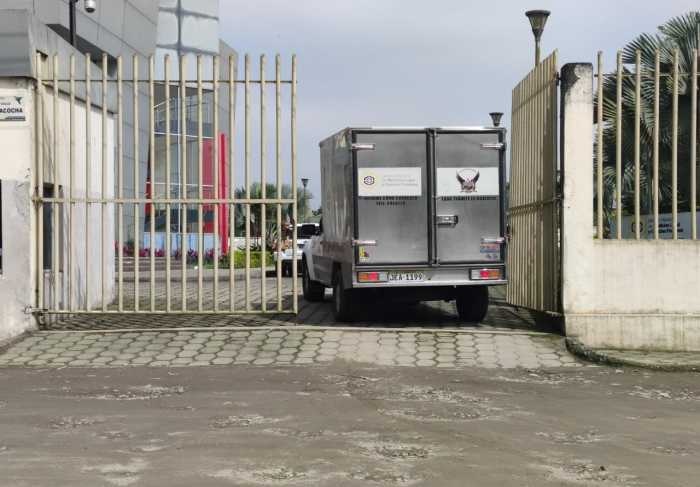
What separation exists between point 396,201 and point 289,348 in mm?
2722

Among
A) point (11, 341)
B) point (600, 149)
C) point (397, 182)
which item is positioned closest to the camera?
point (600, 149)

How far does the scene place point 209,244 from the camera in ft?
141

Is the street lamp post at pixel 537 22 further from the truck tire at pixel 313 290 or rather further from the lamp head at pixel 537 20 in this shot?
the truck tire at pixel 313 290

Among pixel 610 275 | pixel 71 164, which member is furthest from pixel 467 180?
pixel 71 164

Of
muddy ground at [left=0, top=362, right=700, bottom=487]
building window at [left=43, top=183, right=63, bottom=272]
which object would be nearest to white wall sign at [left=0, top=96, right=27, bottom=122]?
building window at [left=43, top=183, right=63, bottom=272]

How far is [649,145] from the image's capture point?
1678 cm

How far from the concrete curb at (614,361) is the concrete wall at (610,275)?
43 centimetres

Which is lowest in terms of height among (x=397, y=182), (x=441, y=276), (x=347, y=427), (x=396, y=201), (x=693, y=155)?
(x=347, y=427)

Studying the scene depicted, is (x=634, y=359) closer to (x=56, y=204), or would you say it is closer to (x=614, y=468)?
(x=614, y=468)

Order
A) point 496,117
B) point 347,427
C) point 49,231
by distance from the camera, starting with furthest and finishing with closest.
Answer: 1. point 496,117
2. point 49,231
3. point 347,427

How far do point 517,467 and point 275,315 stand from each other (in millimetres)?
7904

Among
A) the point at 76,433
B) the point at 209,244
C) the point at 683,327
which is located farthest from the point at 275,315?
the point at 209,244

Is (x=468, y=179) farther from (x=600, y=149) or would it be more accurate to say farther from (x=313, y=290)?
(x=313, y=290)

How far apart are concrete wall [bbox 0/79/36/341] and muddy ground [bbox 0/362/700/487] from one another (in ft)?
6.20
